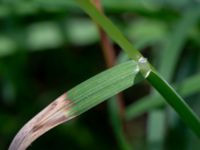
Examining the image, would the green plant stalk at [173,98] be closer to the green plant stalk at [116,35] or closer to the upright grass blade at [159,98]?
the green plant stalk at [116,35]

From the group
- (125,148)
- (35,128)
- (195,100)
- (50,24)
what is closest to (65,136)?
(50,24)

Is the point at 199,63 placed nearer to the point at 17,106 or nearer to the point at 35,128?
the point at 17,106

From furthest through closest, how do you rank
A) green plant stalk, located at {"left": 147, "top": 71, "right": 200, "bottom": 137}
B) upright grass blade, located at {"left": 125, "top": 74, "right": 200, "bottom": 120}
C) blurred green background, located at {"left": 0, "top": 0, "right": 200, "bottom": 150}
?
blurred green background, located at {"left": 0, "top": 0, "right": 200, "bottom": 150} < upright grass blade, located at {"left": 125, "top": 74, "right": 200, "bottom": 120} < green plant stalk, located at {"left": 147, "top": 71, "right": 200, "bottom": 137}

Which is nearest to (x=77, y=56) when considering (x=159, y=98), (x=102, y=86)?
(x=159, y=98)

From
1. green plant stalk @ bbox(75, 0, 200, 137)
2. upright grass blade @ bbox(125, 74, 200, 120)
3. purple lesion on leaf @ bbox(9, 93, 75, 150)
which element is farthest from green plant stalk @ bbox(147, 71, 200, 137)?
upright grass blade @ bbox(125, 74, 200, 120)

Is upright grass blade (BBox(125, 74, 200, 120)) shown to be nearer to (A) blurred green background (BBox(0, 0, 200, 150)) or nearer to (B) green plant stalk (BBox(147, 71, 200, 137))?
(A) blurred green background (BBox(0, 0, 200, 150))

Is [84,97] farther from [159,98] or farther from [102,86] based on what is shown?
[159,98]

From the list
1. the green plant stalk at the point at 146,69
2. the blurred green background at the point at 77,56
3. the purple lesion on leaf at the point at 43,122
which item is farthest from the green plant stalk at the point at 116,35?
the blurred green background at the point at 77,56
